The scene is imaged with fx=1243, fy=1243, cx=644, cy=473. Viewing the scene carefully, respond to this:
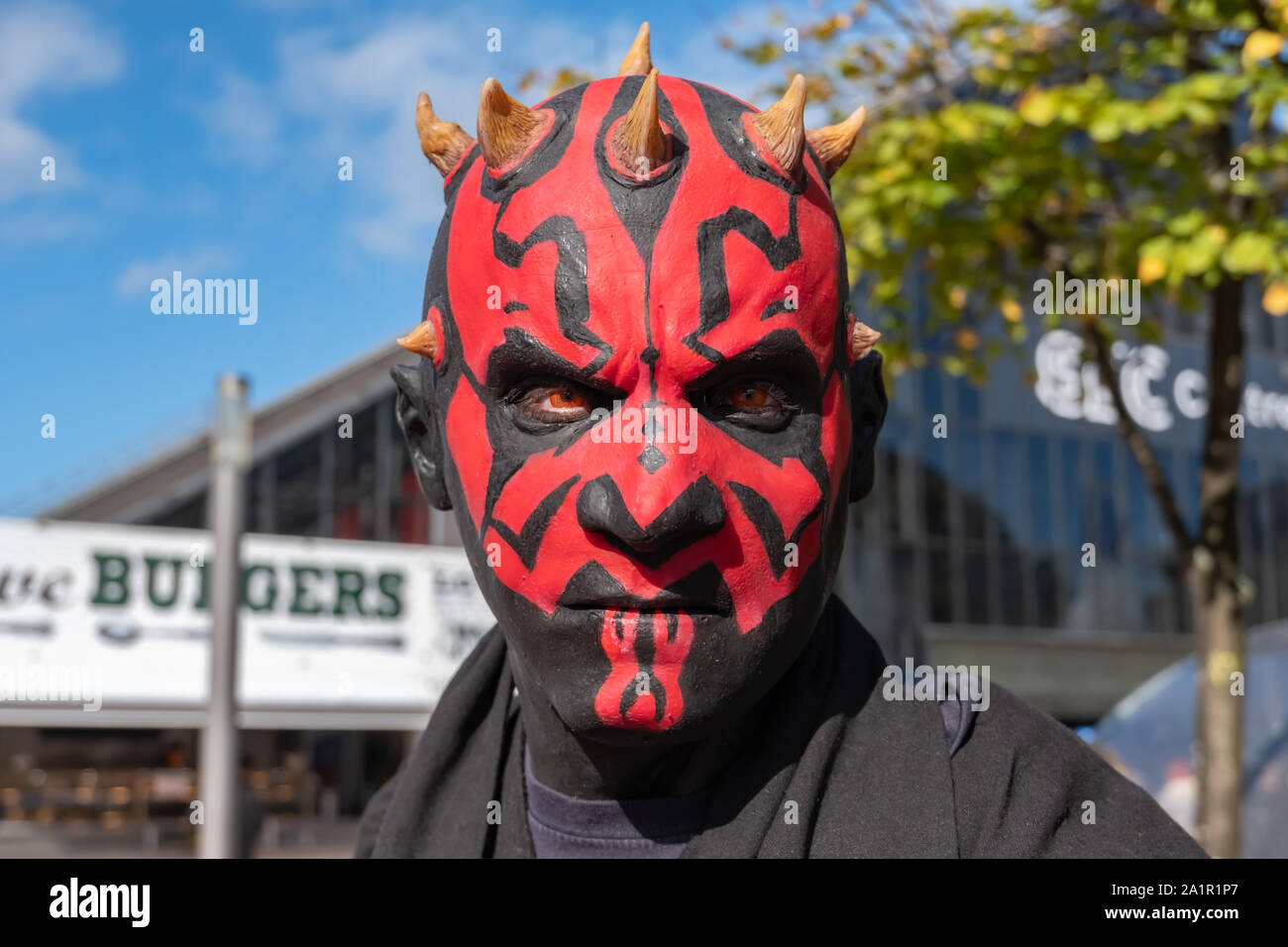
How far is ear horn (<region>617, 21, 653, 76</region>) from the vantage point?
2.36 m

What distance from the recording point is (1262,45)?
15.2ft

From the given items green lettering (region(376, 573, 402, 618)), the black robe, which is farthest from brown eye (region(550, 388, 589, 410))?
green lettering (region(376, 573, 402, 618))

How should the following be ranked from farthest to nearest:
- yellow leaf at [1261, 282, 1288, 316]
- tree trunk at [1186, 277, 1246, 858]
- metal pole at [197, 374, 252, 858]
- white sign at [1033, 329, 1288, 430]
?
white sign at [1033, 329, 1288, 430] → metal pole at [197, 374, 252, 858] → tree trunk at [1186, 277, 1246, 858] → yellow leaf at [1261, 282, 1288, 316]

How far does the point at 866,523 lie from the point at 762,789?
Answer: 21.1 meters

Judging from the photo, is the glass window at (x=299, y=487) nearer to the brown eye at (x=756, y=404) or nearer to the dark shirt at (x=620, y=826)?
the dark shirt at (x=620, y=826)

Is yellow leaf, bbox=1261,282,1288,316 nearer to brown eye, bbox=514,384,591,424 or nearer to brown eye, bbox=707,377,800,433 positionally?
brown eye, bbox=707,377,800,433

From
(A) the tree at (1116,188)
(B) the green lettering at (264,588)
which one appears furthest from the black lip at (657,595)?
(B) the green lettering at (264,588)

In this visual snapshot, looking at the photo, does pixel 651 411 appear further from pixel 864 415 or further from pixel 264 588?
pixel 264 588

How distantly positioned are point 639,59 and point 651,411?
2.58 feet

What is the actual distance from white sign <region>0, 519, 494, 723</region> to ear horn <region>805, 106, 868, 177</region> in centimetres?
1208

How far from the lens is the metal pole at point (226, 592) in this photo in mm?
7668
